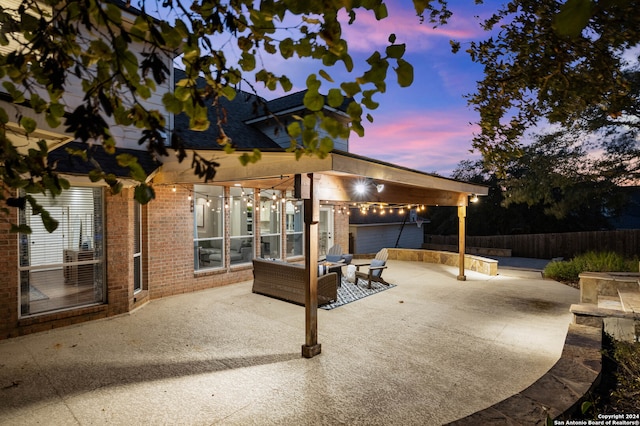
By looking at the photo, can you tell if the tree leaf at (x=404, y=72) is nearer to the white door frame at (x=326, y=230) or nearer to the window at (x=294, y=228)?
the window at (x=294, y=228)

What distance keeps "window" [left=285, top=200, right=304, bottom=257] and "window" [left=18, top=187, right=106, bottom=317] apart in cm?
650

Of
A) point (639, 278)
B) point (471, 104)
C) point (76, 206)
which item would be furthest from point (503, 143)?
point (76, 206)

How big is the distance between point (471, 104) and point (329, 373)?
417 centimetres

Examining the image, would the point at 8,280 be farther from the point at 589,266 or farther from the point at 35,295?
the point at 589,266

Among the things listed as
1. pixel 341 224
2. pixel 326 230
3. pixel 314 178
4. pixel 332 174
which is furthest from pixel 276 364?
pixel 341 224

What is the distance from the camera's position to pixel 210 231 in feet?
36.6

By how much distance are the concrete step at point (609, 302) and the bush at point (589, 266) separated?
2.99 m

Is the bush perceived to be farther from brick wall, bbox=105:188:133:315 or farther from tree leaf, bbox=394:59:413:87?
brick wall, bbox=105:188:133:315

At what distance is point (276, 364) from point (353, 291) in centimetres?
499

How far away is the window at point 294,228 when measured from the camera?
1281 centimetres

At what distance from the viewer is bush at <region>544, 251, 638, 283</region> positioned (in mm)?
9734

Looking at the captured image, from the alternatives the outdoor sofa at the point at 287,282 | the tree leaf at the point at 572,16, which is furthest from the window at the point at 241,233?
the tree leaf at the point at 572,16

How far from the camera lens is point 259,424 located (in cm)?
357

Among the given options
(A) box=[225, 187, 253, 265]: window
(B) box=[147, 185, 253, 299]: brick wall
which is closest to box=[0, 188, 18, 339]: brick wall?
(B) box=[147, 185, 253, 299]: brick wall
